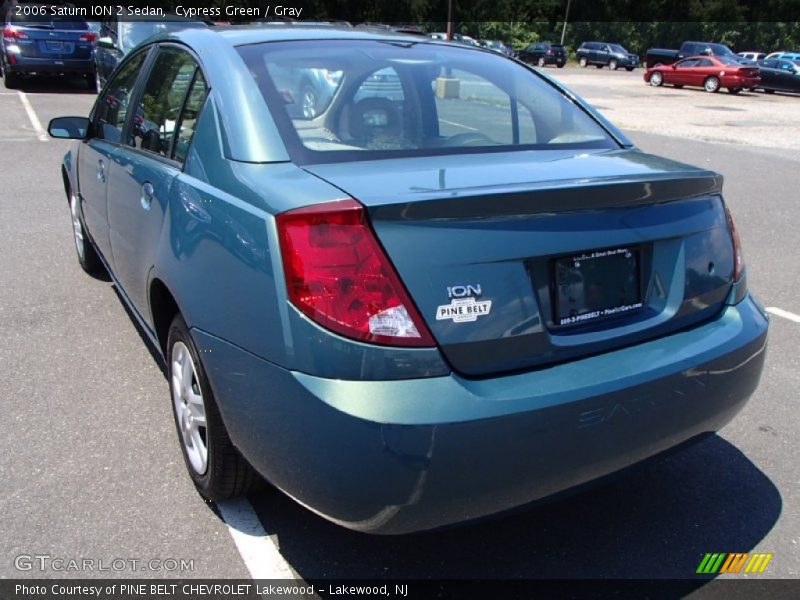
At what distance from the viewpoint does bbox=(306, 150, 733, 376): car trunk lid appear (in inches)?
79.4

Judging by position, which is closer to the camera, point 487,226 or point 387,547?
point 487,226

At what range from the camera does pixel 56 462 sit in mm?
3043

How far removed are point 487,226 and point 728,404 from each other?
1.10 metres

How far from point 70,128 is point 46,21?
1387cm

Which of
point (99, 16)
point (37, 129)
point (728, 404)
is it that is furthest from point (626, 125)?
point (728, 404)

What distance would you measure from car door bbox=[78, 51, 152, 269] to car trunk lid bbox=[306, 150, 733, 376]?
189 cm

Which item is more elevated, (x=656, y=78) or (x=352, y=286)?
(x=656, y=78)

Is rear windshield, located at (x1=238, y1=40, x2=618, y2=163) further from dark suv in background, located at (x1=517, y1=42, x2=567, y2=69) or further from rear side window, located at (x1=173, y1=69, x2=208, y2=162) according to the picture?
dark suv in background, located at (x1=517, y1=42, x2=567, y2=69)

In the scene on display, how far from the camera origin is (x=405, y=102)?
10.1 feet

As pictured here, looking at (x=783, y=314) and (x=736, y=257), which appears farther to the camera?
(x=783, y=314)

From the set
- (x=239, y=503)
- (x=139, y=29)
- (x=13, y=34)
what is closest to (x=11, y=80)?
(x=13, y=34)

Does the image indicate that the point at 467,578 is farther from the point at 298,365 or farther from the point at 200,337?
the point at 200,337

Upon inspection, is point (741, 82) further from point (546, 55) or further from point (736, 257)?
point (736, 257)

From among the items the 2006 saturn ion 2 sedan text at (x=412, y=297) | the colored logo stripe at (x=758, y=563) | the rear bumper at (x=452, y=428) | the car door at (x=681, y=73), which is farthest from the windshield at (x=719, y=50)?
the rear bumper at (x=452, y=428)
